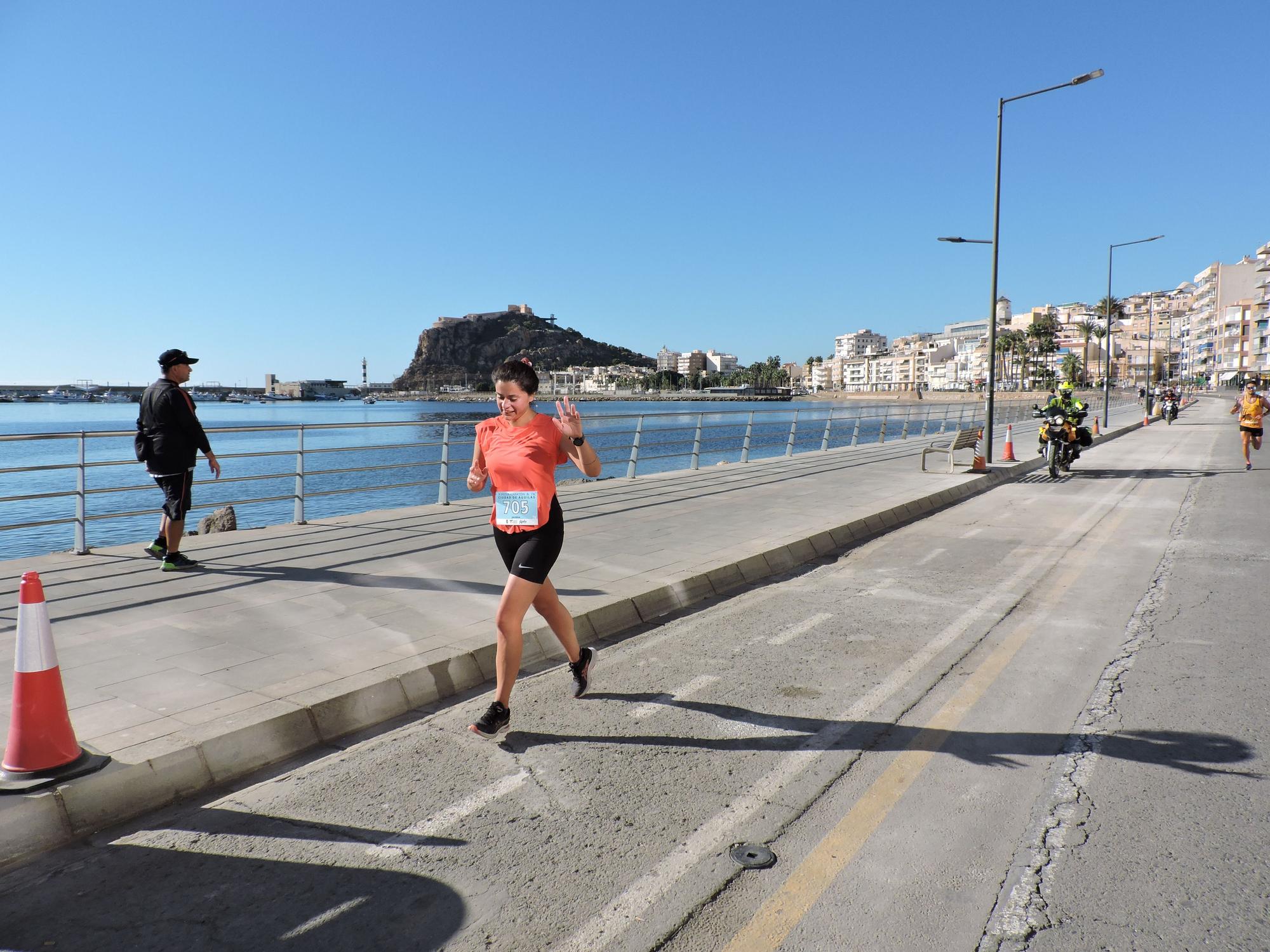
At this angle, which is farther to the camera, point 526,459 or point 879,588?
point 879,588

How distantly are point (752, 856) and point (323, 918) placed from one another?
1.44m

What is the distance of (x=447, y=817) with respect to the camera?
335 centimetres

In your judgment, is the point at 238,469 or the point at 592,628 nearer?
the point at 592,628

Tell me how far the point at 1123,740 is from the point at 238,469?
40.6 m

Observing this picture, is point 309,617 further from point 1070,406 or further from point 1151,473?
point 1151,473

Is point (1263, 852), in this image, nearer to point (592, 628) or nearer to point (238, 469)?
point (592, 628)

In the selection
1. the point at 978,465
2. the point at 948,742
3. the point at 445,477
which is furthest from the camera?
the point at 978,465

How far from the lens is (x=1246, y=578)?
7617 millimetres

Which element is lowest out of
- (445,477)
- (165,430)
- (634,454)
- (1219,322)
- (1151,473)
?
(1151,473)

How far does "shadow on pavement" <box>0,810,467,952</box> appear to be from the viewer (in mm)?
2592

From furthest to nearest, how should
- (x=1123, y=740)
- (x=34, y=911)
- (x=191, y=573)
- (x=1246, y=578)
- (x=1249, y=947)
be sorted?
(x=1246, y=578), (x=191, y=573), (x=1123, y=740), (x=34, y=911), (x=1249, y=947)

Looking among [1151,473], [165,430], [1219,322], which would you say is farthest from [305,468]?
[1219,322]

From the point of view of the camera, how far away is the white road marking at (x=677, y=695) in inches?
177

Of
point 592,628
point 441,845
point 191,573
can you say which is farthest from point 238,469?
point 441,845
